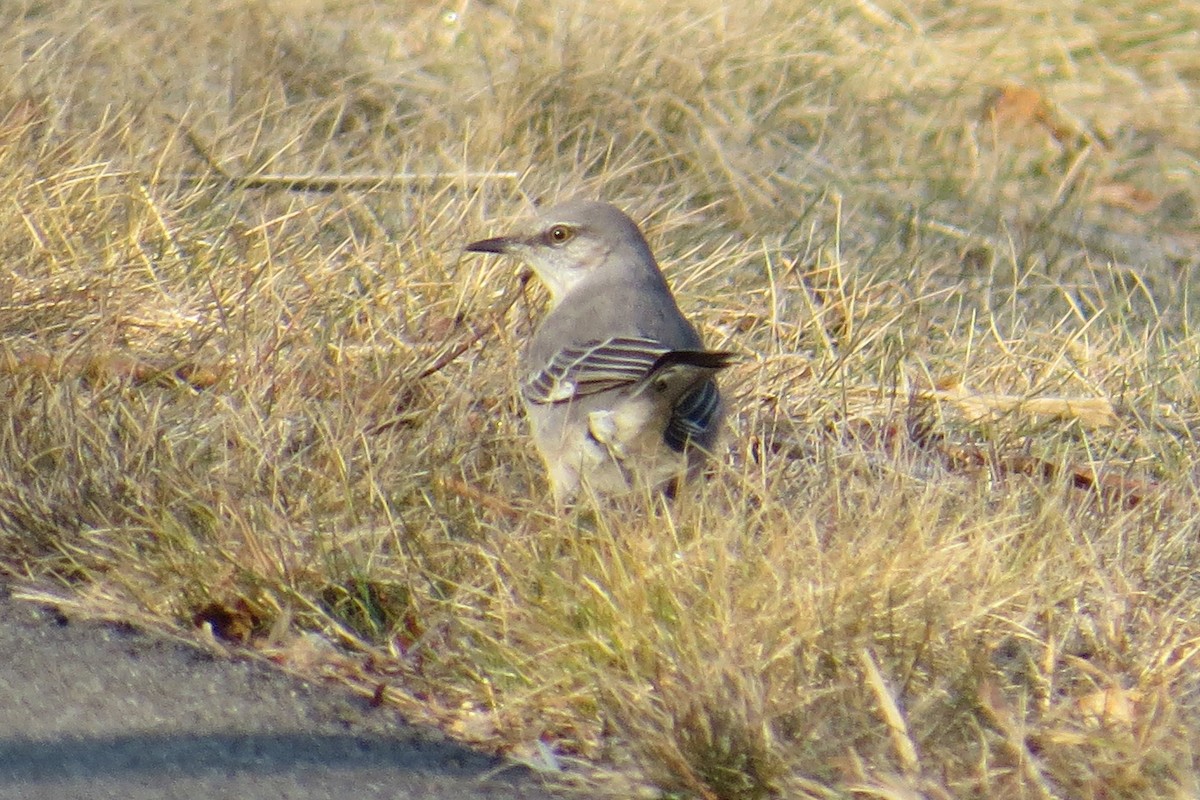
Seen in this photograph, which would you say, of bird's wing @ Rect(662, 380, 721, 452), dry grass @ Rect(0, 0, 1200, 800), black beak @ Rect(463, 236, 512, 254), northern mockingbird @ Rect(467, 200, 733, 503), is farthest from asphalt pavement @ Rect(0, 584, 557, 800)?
black beak @ Rect(463, 236, 512, 254)

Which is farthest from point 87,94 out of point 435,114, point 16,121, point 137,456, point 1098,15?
point 1098,15

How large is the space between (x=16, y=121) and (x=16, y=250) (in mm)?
985

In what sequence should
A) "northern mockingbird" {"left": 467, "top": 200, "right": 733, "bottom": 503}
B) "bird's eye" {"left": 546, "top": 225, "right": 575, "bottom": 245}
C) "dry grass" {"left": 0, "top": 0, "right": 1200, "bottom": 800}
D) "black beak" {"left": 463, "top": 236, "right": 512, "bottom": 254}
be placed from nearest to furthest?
"dry grass" {"left": 0, "top": 0, "right": 1200, "bottom": 800}
"northern mockingbird" {"left": 467, "top": 200, "right": 733, "bottom": 503}
"black beak" {"left": 463, "top": 236, "right": 512, "bottom": 254}
"bird's eye" {"left": 546, "top": 225, "right": 575, "bottom": 245}

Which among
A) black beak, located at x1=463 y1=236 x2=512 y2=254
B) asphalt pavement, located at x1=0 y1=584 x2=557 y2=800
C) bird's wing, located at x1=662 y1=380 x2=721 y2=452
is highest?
black beak, located at x1=463 y1=236 x2=512 y2=254

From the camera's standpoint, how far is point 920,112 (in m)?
8.55

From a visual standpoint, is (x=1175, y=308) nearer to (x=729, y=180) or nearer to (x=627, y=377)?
(x=729, y=180)

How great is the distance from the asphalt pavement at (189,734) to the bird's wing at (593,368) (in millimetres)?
1259

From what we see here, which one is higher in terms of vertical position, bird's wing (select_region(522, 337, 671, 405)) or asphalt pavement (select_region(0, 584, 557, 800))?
bird's wing (select_region(522, 337, 671, 405))

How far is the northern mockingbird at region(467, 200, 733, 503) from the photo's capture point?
4473 millimetres

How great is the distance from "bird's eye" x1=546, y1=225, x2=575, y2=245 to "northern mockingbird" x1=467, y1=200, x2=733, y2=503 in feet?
1.08

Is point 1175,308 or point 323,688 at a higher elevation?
point 323,688

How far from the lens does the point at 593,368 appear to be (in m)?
4.61

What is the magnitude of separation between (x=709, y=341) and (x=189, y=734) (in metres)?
2.82

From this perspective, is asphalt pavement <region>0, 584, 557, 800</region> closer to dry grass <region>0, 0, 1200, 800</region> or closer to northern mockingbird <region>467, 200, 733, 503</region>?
dry grass <region>0, 0, 1200, 800</region>
